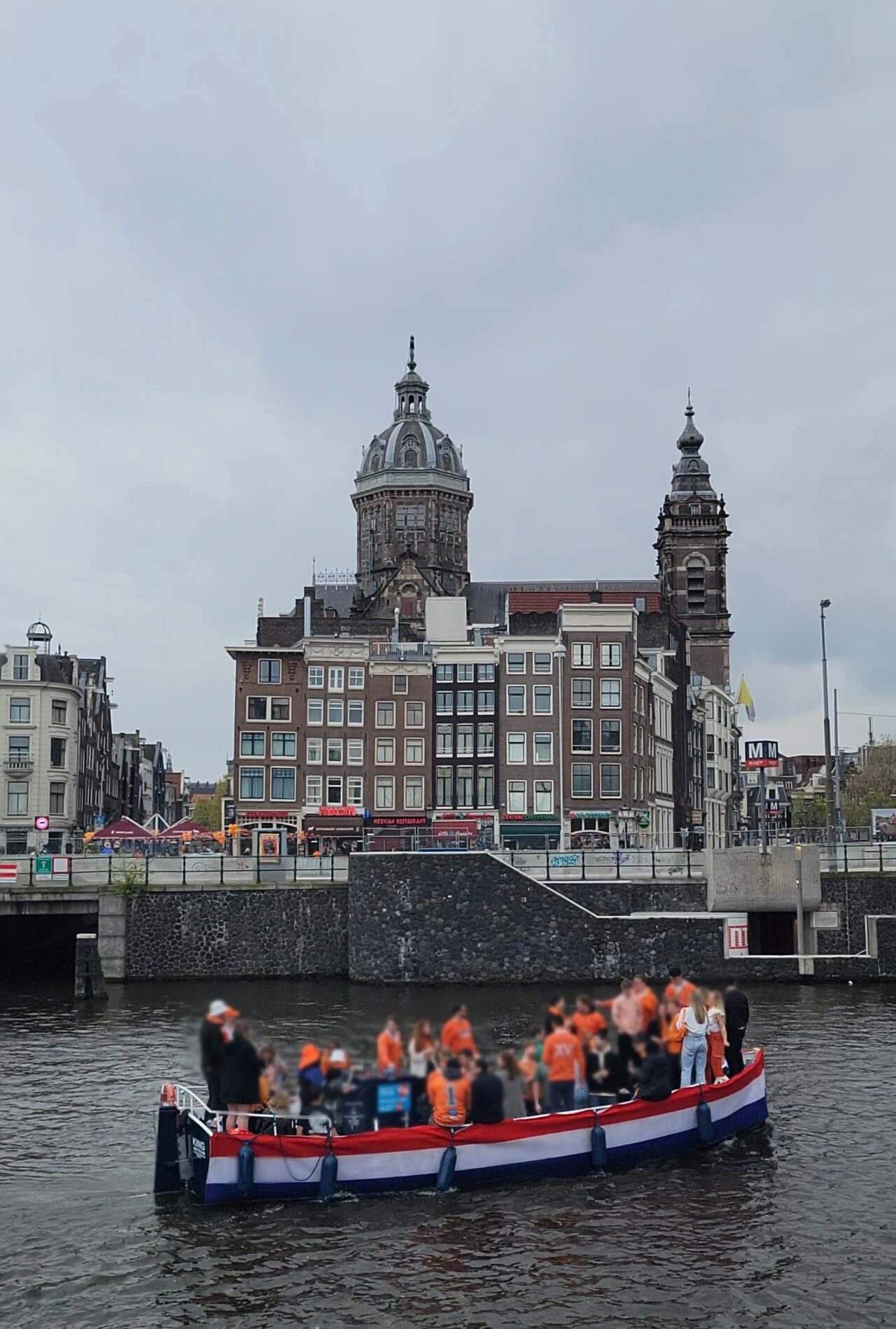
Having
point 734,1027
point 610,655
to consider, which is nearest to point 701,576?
point 610,655

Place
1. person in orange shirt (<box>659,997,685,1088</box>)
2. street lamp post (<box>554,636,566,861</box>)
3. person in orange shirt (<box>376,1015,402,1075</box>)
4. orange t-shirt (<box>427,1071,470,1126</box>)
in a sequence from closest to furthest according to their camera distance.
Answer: orange t-shirt (<box>427,1071,470,1126</box>) < person in orange shirt (<box>376,1015,402,1075</box>) < person in orange shirt (<box>659,997,685,1088</box>) < street lamp post (<box>554,636,566,861</box>)

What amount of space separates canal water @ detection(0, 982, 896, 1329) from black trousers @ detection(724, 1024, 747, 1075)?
141 cm

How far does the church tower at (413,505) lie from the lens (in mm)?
132500

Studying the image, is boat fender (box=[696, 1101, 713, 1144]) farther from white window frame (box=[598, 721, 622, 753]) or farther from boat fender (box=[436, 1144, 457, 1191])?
white window frame (box=[598, 721, 622, 753])

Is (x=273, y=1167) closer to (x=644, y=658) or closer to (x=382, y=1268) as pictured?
(x=382, y=1268)

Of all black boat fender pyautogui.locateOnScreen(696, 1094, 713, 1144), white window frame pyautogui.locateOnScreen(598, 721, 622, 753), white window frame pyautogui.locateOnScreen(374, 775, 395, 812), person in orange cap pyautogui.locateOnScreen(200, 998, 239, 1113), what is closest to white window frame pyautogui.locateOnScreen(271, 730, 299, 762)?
white window frame pyautogui.locateOnScreen(374, 775, 395, 812)

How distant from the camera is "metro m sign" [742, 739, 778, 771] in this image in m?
50.2

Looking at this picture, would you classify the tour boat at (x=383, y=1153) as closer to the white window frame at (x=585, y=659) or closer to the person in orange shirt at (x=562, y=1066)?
the person in orange shirt at (x=562, y=1066)

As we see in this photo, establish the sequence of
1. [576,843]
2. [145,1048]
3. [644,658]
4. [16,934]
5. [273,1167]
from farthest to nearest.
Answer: [644,658], [576,843], [16,934], [145,1048], [273,1167]

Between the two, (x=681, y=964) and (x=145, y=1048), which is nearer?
(x=145, y=1048)

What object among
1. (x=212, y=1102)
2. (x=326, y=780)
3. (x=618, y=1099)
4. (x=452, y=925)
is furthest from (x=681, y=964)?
(x=326, y=780)

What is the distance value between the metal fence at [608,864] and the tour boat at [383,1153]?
24.5 metres

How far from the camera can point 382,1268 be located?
19.4 m

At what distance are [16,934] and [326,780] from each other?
2396 centimetres
